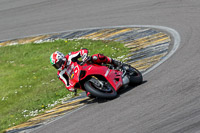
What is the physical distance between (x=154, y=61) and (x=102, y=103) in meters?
2.96

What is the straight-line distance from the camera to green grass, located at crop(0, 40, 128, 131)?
11.5m

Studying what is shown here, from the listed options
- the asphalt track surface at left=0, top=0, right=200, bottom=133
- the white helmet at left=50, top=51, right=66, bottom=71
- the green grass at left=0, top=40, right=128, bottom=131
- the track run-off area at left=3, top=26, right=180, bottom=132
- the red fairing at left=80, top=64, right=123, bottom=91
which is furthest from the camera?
the green grass at left=0, top=40, right=128, bottom=131

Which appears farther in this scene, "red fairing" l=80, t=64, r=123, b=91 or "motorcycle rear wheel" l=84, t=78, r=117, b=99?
"red fairing" l=80, t=64, r=123, b=91

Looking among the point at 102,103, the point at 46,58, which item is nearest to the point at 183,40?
the point at 102,103

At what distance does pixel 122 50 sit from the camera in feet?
46.1

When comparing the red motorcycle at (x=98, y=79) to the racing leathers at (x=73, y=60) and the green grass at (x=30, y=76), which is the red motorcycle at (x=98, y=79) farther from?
the green grass at (x=30, y=76)

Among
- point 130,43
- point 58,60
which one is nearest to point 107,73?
point 58,60

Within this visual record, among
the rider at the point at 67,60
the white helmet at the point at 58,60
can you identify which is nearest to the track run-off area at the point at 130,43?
the rider at the point at 67,60

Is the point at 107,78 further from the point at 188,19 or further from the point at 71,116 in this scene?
the point at 188,19

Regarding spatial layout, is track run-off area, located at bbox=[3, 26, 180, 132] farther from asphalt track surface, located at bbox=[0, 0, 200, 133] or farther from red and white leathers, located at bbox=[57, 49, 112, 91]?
red and white leathers, located at bbox=[57, 49, 112, 91]

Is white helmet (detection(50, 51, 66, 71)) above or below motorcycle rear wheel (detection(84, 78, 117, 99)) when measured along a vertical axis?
above

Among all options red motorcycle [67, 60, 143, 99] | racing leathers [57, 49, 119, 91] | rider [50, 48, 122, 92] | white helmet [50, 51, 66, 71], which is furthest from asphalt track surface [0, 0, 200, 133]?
white helmet [50, 51, 66, 71]

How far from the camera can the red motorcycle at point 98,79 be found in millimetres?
9491

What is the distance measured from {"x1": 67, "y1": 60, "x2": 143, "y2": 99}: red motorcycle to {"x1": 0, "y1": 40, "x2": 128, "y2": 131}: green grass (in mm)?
2044
